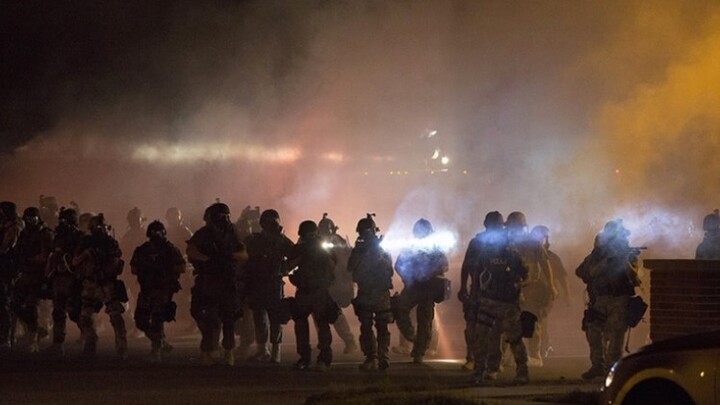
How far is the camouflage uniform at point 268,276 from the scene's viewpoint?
14.9m

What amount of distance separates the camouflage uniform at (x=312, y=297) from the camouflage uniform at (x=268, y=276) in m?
Answer: 0.87

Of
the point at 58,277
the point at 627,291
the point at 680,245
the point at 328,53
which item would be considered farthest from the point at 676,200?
the point at 58,277

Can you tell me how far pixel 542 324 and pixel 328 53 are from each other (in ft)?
41.6

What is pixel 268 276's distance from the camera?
14945mm

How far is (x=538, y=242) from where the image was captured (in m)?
14.7

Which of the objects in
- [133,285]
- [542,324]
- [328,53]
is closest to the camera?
[542,324]

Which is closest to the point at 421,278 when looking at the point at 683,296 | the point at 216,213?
the point at 216,213

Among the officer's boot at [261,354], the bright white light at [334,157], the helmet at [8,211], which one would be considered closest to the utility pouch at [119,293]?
the officer's boot at [261,354]

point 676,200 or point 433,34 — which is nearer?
point 676,200

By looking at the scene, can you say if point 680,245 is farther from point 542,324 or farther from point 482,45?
point 542,324

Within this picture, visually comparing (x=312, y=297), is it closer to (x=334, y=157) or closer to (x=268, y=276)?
(x=268, y=276)

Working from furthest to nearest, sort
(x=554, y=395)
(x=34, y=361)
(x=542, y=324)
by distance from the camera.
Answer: (x=542, y=324) < (x=34, y=361) < (x=554, y=395)

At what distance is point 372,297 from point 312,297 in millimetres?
646

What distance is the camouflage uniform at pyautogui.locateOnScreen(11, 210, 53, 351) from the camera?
1554cm
